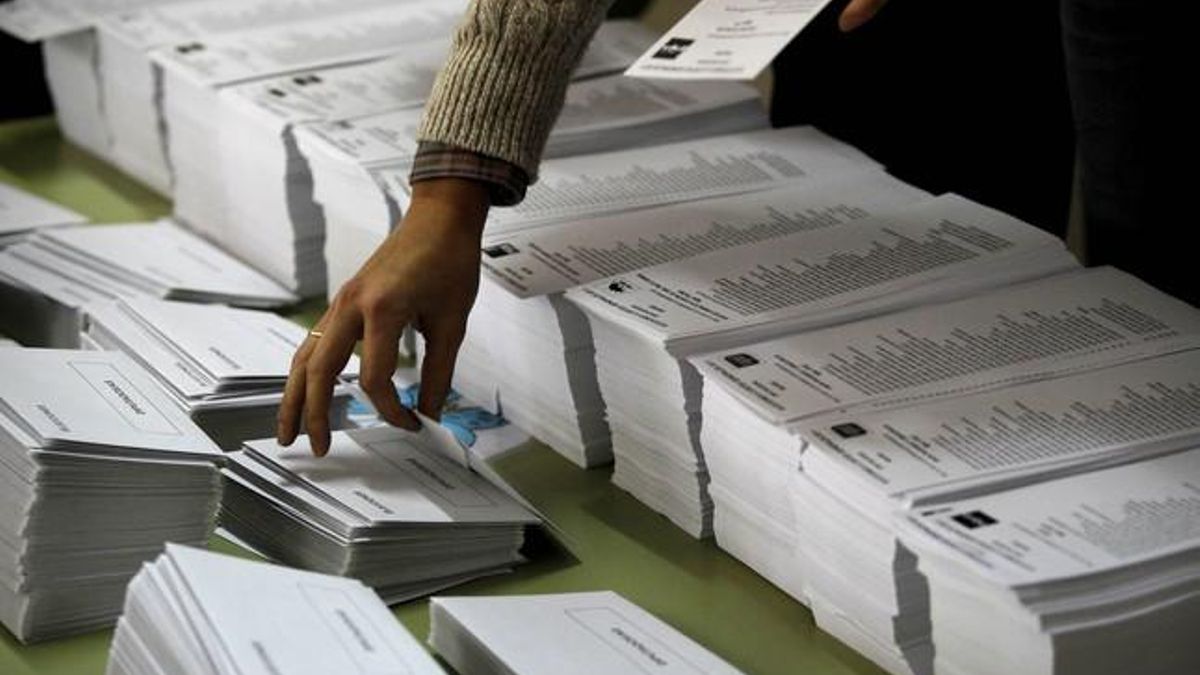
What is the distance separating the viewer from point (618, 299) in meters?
1.46

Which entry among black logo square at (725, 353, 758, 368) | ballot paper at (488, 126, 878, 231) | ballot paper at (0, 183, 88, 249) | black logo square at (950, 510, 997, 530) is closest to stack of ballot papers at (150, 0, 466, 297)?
ballot paper at (0, 183, 88, 249)

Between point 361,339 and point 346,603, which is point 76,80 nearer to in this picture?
point 361,339

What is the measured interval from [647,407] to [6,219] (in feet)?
2.73

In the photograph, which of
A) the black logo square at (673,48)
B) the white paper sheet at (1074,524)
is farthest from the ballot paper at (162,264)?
the white paper sheet at (1074,524)

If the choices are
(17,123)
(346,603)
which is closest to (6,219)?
(17,123)

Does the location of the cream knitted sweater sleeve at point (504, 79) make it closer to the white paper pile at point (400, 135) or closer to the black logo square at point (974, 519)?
the white paper pile at point (400, 135)

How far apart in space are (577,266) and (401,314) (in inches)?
8.3

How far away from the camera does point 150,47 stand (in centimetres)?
212

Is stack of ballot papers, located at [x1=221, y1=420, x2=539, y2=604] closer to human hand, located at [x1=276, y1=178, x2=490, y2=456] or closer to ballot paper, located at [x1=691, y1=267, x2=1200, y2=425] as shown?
human hand, located at [x1=276, y1=178, x2=490, y2=456]

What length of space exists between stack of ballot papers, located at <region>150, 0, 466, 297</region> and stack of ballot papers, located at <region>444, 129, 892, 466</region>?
0.30 metres

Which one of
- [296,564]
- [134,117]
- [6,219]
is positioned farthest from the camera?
[134,117]

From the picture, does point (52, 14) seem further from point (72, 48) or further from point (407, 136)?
point (407, 136)

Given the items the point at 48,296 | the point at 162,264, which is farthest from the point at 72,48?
the point at 48,296

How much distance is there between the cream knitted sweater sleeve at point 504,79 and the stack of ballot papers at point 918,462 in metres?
0.37
